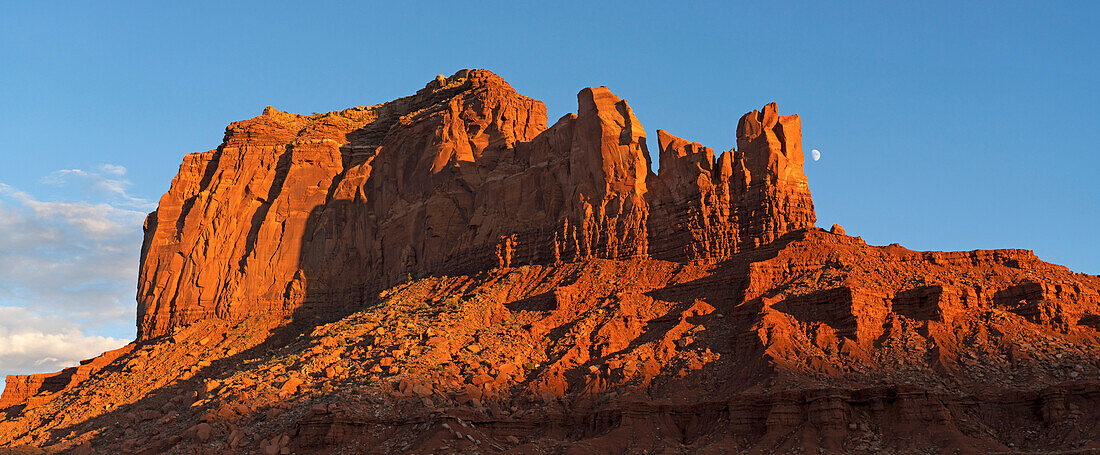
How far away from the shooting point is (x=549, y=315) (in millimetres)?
67938

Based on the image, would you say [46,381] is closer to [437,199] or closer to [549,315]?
[437,199]

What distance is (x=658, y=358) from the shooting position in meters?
60.7

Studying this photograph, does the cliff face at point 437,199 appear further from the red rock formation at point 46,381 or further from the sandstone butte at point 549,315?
the red rock formation at point 46,381

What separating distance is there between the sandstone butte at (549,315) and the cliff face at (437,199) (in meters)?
0.18

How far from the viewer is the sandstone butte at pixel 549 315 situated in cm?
5406

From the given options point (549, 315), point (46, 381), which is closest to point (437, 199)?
point (549, 315)

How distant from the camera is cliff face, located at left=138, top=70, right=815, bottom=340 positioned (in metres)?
70.2

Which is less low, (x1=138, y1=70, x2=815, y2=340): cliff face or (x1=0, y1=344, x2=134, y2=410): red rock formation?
(x1=138, y1=70, x2=815, y2=340): cliff face

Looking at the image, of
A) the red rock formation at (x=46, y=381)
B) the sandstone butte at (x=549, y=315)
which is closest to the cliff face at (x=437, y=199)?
the sandstone butte at (x=549, y=315)

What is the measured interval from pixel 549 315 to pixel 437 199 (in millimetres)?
20041

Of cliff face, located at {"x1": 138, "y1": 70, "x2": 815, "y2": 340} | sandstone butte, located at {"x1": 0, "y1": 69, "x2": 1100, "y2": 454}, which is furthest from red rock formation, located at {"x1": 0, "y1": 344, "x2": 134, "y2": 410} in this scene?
cliff face, located at {"x1": 138, "y1": 70, "x2": 815, "y2": 340}

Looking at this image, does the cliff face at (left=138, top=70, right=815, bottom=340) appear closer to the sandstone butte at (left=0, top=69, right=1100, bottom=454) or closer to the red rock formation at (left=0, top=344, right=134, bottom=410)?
the sandstone butte at (left=0, top=69, right=1100, bottom=454)

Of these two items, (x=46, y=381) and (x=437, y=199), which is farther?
(x=46, y=381)

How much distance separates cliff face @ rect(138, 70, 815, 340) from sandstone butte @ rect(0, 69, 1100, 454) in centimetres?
18
